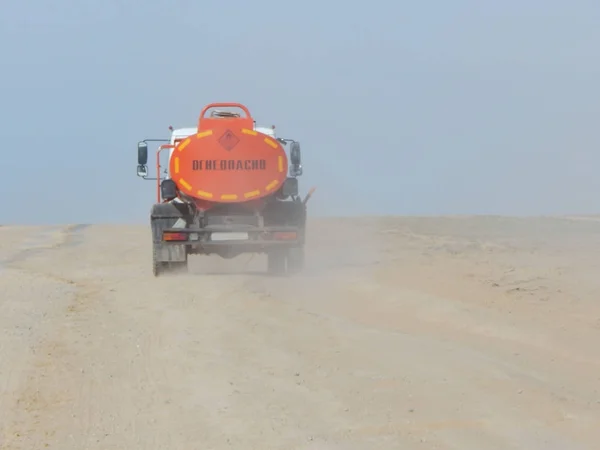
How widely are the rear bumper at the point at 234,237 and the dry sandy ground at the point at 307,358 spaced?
0.53m

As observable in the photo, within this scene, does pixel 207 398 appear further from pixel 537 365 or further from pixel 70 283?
pixel 70 283

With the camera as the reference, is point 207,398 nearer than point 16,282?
Yes

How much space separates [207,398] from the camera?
6.28 m

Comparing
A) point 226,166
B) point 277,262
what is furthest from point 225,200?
point 277,262

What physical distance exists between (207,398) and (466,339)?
11.0 feet

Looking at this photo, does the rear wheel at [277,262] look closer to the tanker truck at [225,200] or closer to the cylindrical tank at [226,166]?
the tanker truck at [225,200]

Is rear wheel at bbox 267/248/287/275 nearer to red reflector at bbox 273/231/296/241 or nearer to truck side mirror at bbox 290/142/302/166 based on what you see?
red reflector at bbox 273/231/296/241

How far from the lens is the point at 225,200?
548 inches

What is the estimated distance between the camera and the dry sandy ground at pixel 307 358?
18.3 feet

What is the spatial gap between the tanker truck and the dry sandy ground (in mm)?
565

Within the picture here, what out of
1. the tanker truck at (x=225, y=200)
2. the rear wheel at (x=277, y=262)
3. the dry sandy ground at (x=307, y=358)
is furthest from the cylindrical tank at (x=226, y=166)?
the dry sandy ground at (x=307, y=358)

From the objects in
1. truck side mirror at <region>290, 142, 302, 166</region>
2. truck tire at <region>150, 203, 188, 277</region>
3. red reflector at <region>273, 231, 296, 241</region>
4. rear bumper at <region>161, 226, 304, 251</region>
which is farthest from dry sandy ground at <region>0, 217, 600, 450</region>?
truck side mirror at <region>290, 142, 302, 166</region>

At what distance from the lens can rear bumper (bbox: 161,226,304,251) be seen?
13.9 meters

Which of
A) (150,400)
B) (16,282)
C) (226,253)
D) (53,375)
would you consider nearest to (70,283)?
(16,282)
